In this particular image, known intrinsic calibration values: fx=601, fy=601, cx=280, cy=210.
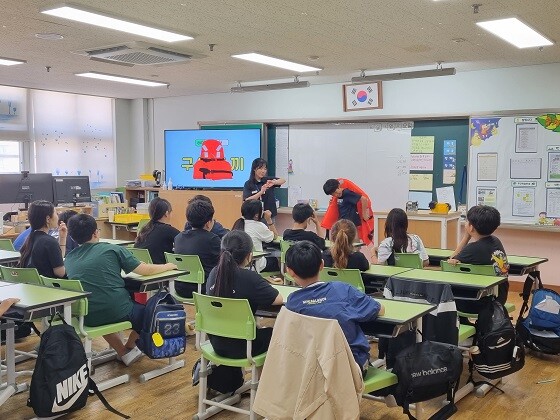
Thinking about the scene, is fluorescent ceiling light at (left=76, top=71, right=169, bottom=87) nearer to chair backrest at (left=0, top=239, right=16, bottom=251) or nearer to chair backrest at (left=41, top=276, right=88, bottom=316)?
chair backrest at (left=0, top=239, right=16, bottom=251)

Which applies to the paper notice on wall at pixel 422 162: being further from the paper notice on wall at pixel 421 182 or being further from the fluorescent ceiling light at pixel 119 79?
the fluorescent ceiling light at pixel 119 79

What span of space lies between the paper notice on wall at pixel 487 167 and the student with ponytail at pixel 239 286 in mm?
4768

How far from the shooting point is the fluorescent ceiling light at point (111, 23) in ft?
14.6

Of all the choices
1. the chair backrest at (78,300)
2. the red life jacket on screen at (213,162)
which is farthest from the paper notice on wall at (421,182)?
the chair backrest at (78,300)

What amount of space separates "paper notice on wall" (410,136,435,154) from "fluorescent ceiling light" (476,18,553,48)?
2.07m

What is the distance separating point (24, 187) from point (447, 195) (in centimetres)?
528

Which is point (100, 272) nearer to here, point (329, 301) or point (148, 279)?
point (148, 279)

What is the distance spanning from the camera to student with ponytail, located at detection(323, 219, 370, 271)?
4.13 meters

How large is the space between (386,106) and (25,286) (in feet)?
17.8

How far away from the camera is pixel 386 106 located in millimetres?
7848

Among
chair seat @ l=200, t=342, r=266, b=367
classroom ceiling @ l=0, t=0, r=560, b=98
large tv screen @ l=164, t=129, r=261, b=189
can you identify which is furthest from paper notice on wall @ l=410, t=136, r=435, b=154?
chair seat @ l=200, t=342, r=266, b=367

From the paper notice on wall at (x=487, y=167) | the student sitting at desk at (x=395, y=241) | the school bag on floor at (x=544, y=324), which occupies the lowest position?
the school bag on floor at (x=544, y=324)

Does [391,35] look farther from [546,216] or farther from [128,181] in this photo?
[128,181]

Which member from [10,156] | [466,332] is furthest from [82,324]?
[10,156]
